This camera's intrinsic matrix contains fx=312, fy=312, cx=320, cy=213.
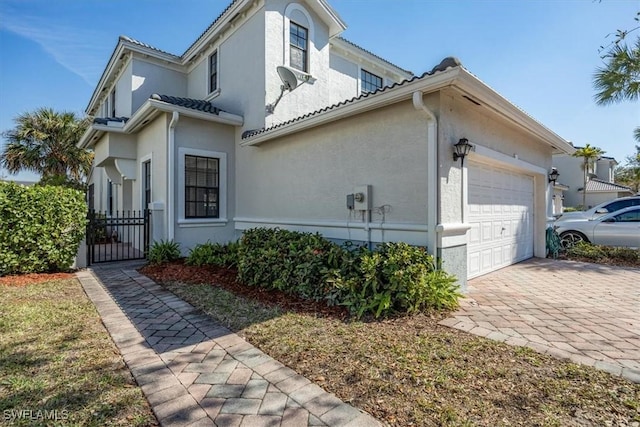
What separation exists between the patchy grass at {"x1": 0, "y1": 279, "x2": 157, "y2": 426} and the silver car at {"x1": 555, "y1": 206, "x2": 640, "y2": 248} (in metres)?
12.2

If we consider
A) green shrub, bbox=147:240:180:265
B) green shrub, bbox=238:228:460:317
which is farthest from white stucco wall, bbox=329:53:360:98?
green shrub, bbox=238:228:460:317

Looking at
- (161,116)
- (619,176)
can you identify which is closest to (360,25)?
(161,116)

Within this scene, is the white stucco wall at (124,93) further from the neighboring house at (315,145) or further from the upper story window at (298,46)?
the upper story window at (298,46)

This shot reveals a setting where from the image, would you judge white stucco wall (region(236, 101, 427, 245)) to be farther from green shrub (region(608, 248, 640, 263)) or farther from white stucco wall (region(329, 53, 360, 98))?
green shrub (region(608, 248, 640, 263))

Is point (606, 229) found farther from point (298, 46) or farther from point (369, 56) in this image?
point (298, 46)

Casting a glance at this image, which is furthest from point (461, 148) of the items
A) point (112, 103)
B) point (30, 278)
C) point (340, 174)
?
point (112, 103)

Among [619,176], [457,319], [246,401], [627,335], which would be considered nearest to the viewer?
[246,401]

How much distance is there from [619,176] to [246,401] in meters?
53.8

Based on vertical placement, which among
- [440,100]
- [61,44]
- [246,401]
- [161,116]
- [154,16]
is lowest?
[246,401]

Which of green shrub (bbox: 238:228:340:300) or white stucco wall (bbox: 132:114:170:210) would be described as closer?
green shrub (bbox: 238:228:340:300)

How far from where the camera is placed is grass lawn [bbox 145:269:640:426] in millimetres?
2332

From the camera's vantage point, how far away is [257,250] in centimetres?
631

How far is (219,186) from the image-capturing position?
949cm

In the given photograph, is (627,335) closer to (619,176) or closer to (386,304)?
(386,304)
